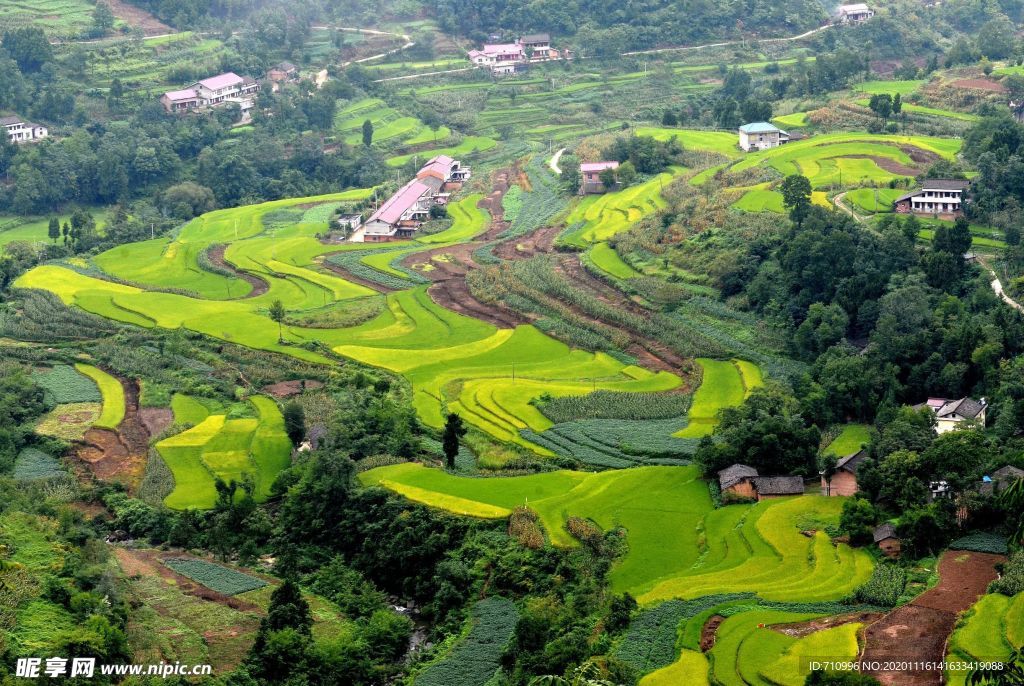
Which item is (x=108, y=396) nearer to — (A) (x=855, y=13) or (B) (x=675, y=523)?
(B) (x=675, y=523)

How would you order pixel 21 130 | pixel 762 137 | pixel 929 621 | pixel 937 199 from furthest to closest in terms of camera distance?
pixel 21 130, pixel 762 137, pixel 937 199, pixel 929 621

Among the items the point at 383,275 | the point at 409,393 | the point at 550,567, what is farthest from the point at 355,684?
the point at 383,275

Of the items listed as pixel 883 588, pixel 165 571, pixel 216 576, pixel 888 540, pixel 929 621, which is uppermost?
pixel 929 621

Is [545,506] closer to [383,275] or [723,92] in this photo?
[383,275]

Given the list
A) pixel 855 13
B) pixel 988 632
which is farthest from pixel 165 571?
pixel 855 13

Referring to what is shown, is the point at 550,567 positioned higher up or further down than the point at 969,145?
further down

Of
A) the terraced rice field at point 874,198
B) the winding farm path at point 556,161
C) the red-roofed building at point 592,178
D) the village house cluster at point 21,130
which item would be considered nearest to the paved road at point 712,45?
the winding farm path at point 556,161

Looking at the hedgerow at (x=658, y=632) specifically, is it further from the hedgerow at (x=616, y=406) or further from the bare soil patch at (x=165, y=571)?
the hedgerow at (x=616, y=406)
